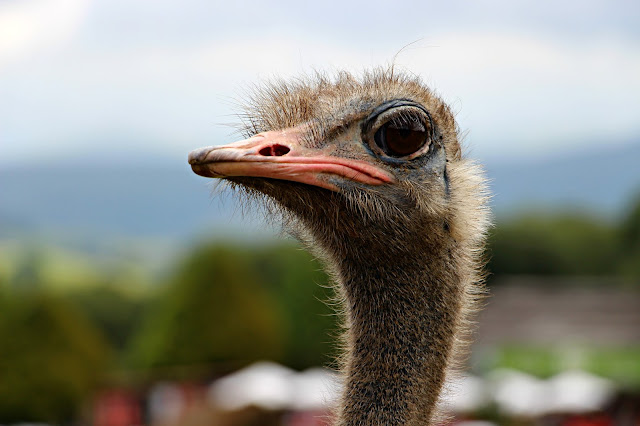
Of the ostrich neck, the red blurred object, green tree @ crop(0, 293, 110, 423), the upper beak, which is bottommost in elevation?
the red blurred object

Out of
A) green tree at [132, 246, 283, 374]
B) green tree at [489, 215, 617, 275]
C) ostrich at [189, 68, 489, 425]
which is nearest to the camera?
ostrich at [189, 68, 489, 425]

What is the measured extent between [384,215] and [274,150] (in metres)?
0.45

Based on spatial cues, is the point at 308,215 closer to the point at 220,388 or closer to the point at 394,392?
the point at 394,392

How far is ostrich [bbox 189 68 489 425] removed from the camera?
3188 millimetres

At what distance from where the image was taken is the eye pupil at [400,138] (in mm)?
3209

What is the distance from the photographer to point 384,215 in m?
3.25

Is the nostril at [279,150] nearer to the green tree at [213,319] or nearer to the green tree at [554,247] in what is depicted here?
the green tree at [213,319]

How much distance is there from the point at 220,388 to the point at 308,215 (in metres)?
24.6

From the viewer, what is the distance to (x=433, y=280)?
132 inches

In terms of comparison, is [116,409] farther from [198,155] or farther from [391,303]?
[198,155]

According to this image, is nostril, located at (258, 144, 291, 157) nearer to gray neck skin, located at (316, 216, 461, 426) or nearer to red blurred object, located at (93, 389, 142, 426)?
gray neck skin, located at (316, 216, 461, 426)

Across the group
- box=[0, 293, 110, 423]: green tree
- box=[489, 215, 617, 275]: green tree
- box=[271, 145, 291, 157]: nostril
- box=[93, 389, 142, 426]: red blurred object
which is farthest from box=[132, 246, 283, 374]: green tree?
box=[271, 145, 291, 157]: nostril

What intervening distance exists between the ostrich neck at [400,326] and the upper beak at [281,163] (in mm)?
292

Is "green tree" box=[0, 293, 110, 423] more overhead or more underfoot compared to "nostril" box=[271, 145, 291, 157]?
more underfoot
